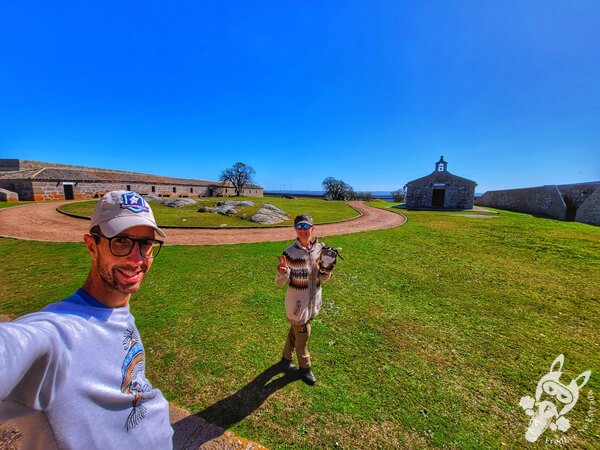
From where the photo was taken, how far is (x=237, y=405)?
9.77 feet

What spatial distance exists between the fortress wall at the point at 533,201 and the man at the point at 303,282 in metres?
27.8

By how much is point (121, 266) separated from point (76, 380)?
61 centimetres

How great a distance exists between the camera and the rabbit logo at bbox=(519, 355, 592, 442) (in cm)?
284

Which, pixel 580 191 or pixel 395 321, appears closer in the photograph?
pixel 395 321

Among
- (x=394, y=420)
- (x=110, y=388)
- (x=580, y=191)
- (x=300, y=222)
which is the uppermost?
(x=580, y=191)

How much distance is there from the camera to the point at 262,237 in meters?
12.3

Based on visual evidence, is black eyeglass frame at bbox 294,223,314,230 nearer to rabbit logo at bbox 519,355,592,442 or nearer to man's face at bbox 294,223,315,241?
man's face at bbox 294,223,315,241

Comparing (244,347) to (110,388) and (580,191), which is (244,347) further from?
(580,191)

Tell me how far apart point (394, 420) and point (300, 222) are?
2.60 metres

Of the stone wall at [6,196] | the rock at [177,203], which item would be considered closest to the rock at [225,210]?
the rock at [177,203]

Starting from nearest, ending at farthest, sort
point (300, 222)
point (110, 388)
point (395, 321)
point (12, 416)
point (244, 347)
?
point (12, 416) < point (110, 388) < point (300, 222) < point (244, 347) < point (395, 321)

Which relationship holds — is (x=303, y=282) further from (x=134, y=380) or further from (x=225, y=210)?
(x=225, y=210)

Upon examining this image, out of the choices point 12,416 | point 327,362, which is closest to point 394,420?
point 327,362

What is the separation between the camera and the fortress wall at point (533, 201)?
2106 cm
